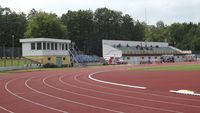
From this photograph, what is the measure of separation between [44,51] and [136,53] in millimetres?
35584

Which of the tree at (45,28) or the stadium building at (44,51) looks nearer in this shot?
the stadium building at (44,51)

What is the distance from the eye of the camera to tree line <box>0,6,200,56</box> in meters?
91.5

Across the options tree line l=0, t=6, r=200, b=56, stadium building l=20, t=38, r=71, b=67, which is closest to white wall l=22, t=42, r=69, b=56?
stadium building l=20, t=38, r=71, b=67

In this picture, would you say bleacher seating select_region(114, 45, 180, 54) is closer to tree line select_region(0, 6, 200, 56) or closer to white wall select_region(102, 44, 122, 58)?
white wall select_region(102, 44, 122, 58)

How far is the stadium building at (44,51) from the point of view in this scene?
207ft

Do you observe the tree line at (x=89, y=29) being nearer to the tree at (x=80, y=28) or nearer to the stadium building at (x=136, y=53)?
the tree at (x=80, y=28)

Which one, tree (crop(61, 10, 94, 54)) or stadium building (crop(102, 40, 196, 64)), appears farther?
tree (crop(61, 10, 94, 54))

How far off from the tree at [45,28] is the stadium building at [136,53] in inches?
426

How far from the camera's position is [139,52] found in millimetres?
96375

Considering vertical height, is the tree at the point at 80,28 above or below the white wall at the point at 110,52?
above

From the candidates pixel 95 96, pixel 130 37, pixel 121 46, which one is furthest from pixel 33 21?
pixel 95 96

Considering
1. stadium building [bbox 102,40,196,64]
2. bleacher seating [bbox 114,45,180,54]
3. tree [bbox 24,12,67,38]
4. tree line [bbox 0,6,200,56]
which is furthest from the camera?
bleacher seating [bbox 114,45,180,54]

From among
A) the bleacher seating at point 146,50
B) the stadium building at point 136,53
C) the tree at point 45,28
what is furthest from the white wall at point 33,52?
the bleacher seating at point 146,50

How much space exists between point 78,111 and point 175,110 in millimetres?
3527
